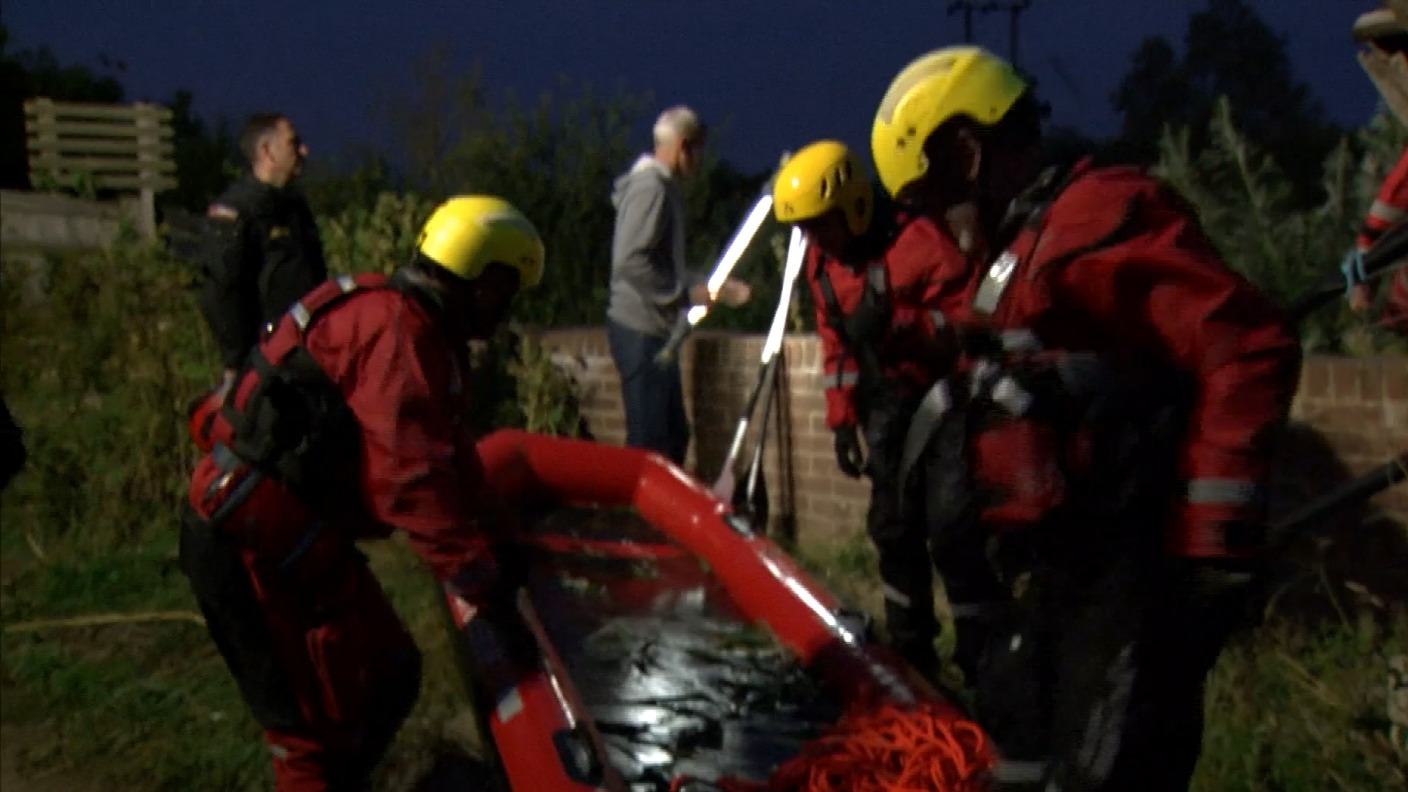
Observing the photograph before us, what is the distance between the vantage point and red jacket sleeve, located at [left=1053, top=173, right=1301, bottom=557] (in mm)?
2479

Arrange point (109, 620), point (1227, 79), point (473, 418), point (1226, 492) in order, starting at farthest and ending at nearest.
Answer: point (1227, 79)
point (473, 418)
point (109, 620)
point (1226, 492)

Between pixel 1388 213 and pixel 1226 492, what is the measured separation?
279cm

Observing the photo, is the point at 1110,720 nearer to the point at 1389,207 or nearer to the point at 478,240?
the point at 478,240

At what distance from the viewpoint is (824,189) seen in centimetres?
494

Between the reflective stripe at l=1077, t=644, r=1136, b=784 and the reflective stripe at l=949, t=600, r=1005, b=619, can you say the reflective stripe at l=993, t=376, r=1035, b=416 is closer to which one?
the reflective stripe at l=1077, t=644, r=1136, b=784

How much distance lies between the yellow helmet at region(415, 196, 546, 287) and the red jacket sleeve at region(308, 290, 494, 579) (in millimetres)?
199

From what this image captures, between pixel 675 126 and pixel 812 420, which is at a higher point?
pixel 675 126

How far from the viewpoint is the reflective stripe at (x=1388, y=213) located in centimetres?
474

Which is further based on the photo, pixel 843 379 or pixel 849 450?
pixel 849 450

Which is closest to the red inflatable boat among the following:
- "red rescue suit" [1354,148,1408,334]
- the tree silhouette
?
"red rescue suit" [1354,148,1408,334]

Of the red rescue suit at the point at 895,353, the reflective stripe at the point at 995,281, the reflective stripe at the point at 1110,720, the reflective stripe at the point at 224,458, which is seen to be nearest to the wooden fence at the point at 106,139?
the red rescue suit at the point at 895,353

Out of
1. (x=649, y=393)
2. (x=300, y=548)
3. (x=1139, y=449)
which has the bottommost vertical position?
(x=649, y=393)

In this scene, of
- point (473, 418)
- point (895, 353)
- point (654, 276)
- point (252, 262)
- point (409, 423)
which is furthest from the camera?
point (473, 418)

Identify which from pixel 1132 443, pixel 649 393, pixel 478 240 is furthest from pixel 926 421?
pixel 649 393
